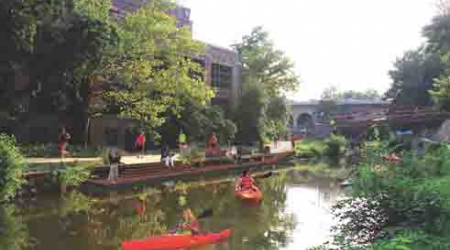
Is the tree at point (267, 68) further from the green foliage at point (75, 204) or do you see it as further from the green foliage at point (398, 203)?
the green foliage at point (398, 203)

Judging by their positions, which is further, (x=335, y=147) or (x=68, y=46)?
(x=335, y=147)

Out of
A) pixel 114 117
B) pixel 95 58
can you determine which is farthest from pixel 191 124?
pixel 95 58

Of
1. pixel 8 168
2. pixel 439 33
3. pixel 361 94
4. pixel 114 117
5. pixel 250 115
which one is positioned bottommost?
pixel 8 168

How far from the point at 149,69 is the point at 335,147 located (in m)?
23.3

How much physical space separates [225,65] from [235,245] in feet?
98.1

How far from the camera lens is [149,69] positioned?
22.0m

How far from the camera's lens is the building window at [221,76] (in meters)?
38.1

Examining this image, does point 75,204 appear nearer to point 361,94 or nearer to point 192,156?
point 192,156

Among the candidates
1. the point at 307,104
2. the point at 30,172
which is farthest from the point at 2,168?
the point at 307,104

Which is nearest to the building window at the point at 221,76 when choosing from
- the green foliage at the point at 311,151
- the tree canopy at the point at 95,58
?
the green foliage at the point at 311,151

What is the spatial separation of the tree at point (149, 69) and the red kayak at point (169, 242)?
1315cm

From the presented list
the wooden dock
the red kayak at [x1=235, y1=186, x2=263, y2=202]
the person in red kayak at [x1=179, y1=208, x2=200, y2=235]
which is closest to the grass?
the wooden dock

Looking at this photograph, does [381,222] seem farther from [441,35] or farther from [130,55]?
[441,35]

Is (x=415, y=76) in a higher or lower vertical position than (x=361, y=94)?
lower
